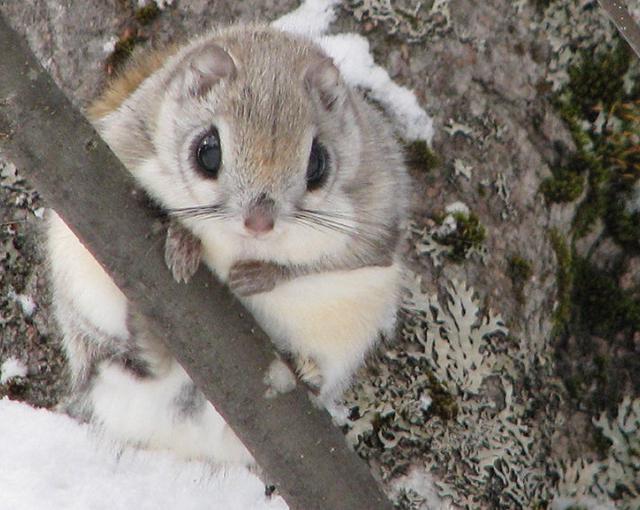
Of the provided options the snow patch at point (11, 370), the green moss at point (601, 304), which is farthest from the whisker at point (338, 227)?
the snow patch at point (11, 370)

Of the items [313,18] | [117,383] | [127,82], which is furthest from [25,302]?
[313,18]

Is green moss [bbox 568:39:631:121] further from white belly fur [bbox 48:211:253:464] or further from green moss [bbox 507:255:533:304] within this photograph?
white belly fur [bbox 48:211:253:464]

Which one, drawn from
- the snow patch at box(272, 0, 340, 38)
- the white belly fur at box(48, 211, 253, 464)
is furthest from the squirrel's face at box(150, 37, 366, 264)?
the snow patch at box(272, 0, 340, 38)

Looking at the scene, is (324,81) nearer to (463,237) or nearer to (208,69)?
(208,69)

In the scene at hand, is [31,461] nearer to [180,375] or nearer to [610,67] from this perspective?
[180,375]


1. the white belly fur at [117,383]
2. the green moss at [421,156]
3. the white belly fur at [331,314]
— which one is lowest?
the white belly fur at [117,383]

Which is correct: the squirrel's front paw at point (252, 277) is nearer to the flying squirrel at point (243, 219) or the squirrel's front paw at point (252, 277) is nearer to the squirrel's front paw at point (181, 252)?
the flying squirrel at point (243, 219)
